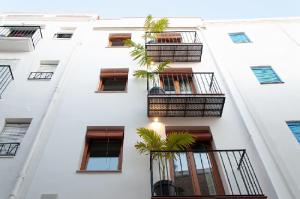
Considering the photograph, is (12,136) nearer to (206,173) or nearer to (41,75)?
(41,75)

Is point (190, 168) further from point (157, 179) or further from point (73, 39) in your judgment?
point (73, 39)

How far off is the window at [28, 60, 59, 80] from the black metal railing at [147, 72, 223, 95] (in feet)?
12.8

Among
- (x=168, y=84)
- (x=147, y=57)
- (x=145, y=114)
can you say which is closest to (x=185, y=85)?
(x=168, y=84)

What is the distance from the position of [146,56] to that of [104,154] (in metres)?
4.72

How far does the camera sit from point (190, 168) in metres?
8.61

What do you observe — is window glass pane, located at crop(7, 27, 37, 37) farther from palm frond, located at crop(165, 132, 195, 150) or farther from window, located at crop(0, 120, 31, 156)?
palm frond, located at crop(165, 132, 195, 150)

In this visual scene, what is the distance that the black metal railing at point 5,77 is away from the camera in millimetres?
11227

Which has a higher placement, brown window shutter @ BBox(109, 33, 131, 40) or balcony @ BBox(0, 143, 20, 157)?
brown window shutter @ BBox(109, 33, 131, 40)

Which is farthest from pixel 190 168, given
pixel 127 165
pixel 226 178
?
pixel 127 165

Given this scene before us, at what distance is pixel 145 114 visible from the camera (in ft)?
33.4

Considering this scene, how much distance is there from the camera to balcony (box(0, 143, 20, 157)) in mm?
8855

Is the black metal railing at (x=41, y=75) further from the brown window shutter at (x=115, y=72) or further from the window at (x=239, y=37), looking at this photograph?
the window at (x=239, y=37)

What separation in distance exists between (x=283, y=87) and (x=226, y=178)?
486cm

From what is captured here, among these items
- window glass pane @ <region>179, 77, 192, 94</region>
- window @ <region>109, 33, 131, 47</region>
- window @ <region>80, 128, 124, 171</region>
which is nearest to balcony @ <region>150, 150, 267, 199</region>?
window @ <region>80, 128, 124, 171</region>
